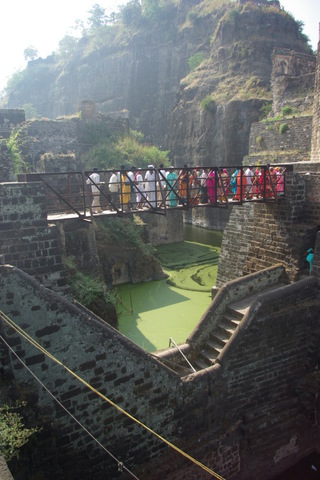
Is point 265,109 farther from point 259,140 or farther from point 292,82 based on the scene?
point 259,140

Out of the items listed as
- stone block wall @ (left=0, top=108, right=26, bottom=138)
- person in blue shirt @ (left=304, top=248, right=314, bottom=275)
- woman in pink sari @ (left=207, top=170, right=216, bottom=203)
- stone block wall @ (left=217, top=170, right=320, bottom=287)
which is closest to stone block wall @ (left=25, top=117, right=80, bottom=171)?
stone block wall @ (left=0, top=108, right=26, bottom=138)

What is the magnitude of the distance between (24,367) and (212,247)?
16.7 metres

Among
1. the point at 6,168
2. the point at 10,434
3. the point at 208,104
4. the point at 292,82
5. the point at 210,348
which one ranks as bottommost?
the point at 210,348

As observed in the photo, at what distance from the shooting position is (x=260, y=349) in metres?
7.62

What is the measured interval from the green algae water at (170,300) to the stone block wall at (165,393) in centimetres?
308

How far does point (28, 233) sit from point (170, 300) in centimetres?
790

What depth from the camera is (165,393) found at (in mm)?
6121

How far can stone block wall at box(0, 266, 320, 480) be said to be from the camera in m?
5.08

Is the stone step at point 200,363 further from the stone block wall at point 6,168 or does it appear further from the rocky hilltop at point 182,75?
the rocky hilltop at point 182,75

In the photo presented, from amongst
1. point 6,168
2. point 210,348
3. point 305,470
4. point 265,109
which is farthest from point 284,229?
point 265,109

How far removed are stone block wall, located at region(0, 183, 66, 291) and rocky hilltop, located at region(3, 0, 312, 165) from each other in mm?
22748

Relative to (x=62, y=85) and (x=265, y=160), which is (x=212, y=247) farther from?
(x=62, y=85)

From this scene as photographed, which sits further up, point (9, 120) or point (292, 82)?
point (292, 82)

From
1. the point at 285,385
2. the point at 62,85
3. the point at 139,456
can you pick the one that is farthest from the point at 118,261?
the point at 62,85
